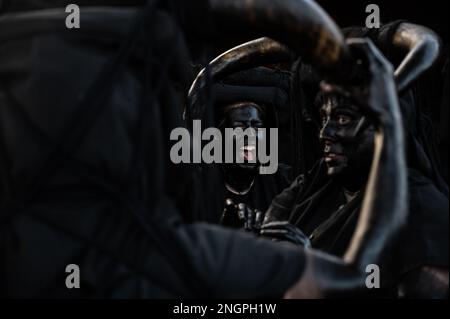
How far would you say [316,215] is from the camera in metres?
4.92

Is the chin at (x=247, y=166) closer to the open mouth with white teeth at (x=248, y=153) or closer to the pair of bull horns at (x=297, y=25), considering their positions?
the open mouth with white teeth at (x=248, y=153)

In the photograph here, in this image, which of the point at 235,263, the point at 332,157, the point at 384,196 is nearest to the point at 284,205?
the point at 332,157

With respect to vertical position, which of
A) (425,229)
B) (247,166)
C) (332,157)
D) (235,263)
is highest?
(247,166)

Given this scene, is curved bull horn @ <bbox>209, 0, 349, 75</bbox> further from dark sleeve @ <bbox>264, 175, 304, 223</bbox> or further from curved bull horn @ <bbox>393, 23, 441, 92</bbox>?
dark sleeve @ <bbox>264, 175, 304, 223</bbox>

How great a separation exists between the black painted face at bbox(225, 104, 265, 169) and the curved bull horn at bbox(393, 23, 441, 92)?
2.89m

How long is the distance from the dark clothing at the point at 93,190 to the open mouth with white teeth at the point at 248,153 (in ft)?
14.7

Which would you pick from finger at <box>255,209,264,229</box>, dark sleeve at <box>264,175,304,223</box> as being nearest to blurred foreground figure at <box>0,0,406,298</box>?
dark sleeve at <box>264,175,304,223</box>

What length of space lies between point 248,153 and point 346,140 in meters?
2.50

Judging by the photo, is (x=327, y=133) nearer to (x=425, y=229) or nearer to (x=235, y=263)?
(x=425, y=229)

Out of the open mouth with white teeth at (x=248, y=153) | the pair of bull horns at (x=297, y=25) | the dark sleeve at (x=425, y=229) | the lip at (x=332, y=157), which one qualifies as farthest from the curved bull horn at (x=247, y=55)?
the open mouth with white teeth at (x=248, y=153)

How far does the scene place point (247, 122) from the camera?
7160 mm

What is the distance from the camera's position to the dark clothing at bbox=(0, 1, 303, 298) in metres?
2.34

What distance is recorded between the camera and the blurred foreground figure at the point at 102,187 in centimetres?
234
